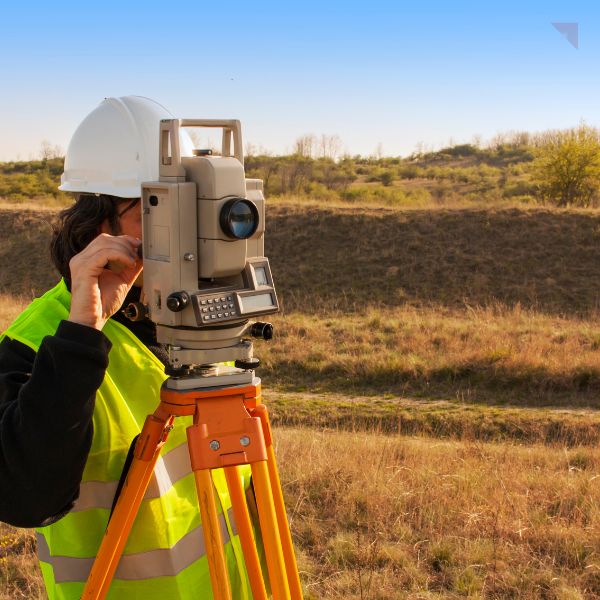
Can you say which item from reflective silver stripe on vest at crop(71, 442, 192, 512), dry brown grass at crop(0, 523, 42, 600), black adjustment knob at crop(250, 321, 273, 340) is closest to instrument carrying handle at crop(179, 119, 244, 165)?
black adjustment knob at crop(250, 321, 273, 340)

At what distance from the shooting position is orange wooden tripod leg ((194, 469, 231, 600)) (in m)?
1.43

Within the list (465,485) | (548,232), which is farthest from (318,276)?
(465,485)

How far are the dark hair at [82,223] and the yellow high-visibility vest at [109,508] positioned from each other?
12 cm

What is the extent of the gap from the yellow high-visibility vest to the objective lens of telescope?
415 mm

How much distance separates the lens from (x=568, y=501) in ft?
12.1

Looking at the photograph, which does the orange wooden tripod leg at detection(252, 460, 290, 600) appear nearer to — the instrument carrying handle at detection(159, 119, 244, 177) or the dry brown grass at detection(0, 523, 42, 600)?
the instrument carrying handle at detection(159, 119, 244, 177)

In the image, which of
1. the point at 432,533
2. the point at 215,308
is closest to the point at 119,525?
the point at 215,308

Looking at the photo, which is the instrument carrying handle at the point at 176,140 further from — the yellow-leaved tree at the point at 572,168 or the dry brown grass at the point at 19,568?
the yellow-leaved tree at the point at 572,168

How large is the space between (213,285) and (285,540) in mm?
621

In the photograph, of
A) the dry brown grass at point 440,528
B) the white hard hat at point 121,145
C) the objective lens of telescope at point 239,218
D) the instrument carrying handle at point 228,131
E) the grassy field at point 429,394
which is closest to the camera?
the objective lens of telescope at point 239,218

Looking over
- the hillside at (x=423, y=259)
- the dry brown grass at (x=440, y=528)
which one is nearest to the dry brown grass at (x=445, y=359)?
the hillside at (x=423, y=259)

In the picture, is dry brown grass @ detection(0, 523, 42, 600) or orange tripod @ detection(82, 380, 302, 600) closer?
orange tripod @ detection(82, 380, 302, 600)

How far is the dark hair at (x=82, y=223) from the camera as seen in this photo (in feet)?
5.46

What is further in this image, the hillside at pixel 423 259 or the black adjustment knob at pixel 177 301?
the hillside at pixel 423 259
